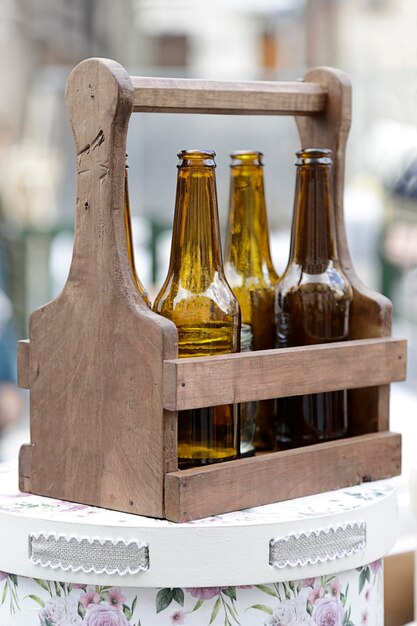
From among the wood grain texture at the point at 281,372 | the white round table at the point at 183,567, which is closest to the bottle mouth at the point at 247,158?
the wood grain texture at the point at 281,372

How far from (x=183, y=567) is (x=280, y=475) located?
0.53ft

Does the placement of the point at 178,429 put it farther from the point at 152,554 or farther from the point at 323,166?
the point at 323,166

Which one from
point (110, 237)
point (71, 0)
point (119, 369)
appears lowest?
point (119, 369)

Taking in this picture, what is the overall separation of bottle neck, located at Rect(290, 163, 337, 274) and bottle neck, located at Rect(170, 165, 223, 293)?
14cm

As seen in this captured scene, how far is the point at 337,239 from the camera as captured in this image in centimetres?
122

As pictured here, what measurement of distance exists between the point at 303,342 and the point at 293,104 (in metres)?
0.26

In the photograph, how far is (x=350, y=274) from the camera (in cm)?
122

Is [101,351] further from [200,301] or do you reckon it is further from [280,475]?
[280,475]

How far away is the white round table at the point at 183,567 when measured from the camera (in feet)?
3.23

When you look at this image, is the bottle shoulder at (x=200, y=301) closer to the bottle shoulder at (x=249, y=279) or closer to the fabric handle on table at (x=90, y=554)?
the bottle shoulder at (x=249, y=279)

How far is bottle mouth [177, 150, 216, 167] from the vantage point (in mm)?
1076

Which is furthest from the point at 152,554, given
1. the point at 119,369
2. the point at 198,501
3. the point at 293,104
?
the point at 293,104

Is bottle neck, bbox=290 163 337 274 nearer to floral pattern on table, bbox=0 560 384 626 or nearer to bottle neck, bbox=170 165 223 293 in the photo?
bottle neck, bbox=170 165 223 293

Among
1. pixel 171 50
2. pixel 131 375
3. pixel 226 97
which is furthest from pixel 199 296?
pixel 171 50
